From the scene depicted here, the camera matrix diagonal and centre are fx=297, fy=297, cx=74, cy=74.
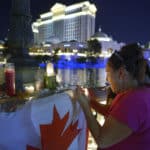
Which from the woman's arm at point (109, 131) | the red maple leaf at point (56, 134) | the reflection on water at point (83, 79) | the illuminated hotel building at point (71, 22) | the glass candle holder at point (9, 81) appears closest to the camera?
the woman's arm at point (109, 131)

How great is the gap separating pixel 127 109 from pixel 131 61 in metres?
0.25

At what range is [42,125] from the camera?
1.48 m

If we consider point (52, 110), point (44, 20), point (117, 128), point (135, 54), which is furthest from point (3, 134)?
point (44, 20)

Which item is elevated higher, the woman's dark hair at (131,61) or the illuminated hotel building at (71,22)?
the illuminated hotel building at (71,22)

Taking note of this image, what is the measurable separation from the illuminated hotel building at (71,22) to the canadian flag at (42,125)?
76.2 metres

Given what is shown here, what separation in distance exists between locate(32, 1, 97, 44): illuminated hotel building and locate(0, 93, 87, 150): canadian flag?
76.2 m

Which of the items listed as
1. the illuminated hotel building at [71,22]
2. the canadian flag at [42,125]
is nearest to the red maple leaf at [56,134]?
the canadian flag at [42,125]

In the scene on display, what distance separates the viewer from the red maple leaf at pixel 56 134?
4.91 ft

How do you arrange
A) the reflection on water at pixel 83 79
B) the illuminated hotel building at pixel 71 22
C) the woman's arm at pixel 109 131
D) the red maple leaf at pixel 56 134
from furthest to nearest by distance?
the illuminated hotel building at pixel 71 22
the reflection on water at pixel 83 79
the red maple leaf at pixel 56 134
the woman's arm at pixel 109 131

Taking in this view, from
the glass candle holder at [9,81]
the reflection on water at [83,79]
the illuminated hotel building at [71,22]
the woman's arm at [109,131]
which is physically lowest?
the reflection on water at [83,79]

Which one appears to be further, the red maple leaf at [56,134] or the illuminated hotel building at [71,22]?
the illuminated hotel building at [71,22]

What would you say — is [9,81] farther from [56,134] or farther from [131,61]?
[131,61]

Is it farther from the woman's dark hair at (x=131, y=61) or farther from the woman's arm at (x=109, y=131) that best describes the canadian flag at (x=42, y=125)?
the woman's dark hair at (x=131, y=61)

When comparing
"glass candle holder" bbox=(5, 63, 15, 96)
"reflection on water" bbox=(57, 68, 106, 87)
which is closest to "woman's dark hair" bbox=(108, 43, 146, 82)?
"glass candle holder" bbox=(5, 63, 15, 96)
